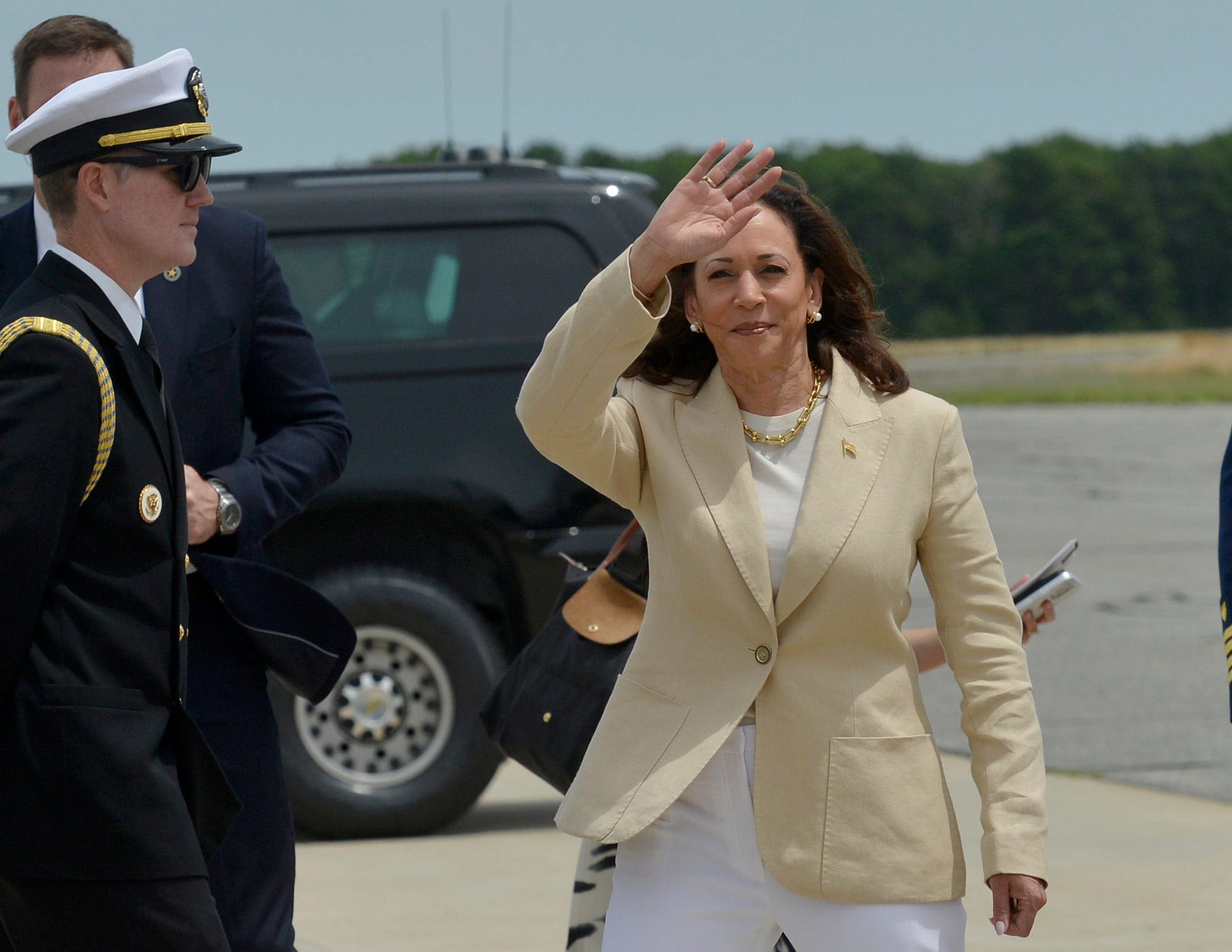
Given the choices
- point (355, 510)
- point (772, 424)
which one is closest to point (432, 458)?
point (355, 510)

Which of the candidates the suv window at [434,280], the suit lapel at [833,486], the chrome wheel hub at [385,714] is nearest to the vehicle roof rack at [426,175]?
the suv window at [434,280]

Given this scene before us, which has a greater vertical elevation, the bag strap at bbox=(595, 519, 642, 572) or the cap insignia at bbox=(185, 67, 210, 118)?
the cap insignia at bbox=(185, 67, 210, 118)

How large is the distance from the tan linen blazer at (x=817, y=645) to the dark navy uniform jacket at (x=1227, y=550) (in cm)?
53

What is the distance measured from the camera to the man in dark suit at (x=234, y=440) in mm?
3201

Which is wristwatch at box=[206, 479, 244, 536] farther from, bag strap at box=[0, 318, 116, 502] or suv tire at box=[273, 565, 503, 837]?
suv tire at box=[273, 565, 503, 837]

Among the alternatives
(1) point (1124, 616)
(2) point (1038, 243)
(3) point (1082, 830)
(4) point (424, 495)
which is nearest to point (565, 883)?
(4) point (424, 495)

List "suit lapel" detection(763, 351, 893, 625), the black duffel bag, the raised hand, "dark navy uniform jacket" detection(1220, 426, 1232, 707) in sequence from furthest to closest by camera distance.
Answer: the black duffel bag
"dark navy uniform jacket" detection(1220, 426, 1232, 707)
"suit lapel" detection(763, 351, 893, 625)
the raised hand

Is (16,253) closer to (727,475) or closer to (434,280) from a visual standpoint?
(727,475)

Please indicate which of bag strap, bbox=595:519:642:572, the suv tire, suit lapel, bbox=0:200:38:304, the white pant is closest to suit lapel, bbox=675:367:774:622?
the white pant

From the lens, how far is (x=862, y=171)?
117 meters

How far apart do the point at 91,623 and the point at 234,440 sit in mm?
1147

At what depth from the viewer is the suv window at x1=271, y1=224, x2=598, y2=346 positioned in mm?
6379

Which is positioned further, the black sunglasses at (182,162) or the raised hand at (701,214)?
the raised hand at (701,214)

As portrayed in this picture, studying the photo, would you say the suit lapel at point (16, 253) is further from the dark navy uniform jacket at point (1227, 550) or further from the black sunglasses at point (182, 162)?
the dark navy uniform jacket at point (1227, 550)
